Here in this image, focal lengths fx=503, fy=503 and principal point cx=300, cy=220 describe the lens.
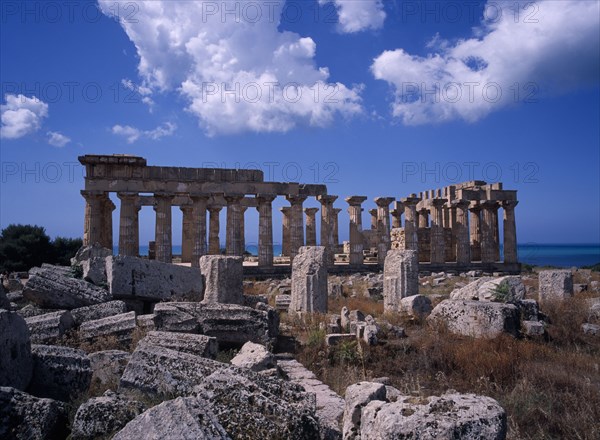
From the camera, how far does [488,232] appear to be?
35844 mm

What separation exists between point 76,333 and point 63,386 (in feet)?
9.42

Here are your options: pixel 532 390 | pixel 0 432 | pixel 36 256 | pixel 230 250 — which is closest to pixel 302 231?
pixel 230 250

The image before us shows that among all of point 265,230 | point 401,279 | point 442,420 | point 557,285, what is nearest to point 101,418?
point 442,420

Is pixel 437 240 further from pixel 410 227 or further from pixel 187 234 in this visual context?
pixel 187 234

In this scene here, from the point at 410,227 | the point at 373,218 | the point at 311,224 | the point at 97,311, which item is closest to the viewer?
the point at 97,311

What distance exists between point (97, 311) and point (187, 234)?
26.9 m

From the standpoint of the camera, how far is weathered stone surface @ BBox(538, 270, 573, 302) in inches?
645

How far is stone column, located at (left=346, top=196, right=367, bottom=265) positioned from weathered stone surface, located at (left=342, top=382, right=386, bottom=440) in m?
28.2

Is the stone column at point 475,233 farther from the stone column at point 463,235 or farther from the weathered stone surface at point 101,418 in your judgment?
the weathered stone surface at point 101,418

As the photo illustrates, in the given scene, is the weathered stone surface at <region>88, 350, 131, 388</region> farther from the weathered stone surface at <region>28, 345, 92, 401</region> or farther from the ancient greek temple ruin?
the ancient greek temple ruin

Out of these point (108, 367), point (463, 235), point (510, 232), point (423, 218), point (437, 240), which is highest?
point (423, 218)

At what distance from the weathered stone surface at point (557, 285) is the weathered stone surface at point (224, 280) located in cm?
1007

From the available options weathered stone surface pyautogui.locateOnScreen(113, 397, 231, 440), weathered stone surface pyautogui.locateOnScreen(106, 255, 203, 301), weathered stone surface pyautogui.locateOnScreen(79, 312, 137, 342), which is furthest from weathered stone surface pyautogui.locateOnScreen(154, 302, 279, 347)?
weathered stone surface pyautogui.locateOnScreen(113, 397, 231, 440)

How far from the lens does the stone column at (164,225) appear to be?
2955cm
